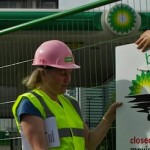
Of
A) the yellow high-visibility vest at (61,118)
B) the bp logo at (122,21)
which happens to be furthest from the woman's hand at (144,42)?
the bp logo at (122,21)

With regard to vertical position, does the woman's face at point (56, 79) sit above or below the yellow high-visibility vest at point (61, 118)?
above

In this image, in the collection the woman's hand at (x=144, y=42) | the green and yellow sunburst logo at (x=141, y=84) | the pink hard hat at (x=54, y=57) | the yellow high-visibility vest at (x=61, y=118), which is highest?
the woman's hand at (x=144, y=42)

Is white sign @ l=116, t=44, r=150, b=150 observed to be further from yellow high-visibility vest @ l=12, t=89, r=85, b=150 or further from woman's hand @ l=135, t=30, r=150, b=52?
yellow high-visibility vest @ l=12, t=89, r=85, b=150

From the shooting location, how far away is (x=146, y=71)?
309 centimetres

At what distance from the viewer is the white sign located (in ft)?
10.1

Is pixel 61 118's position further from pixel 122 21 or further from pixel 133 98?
pixel 122 21

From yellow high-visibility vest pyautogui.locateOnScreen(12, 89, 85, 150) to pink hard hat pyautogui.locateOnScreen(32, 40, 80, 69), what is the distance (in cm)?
17

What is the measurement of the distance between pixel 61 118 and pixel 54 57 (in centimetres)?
33

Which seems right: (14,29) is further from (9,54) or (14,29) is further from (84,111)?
(9,54)

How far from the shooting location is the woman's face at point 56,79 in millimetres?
2805

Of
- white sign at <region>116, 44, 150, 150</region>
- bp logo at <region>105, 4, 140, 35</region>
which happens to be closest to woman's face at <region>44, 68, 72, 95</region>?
white sign at <region>116, 44, 150, 150</region>

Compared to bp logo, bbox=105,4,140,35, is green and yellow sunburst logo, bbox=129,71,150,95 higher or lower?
lower

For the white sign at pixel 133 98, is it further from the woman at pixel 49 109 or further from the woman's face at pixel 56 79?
the woman's face at pixel 56 79

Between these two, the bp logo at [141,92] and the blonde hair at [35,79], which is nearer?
the blonde hair at [35,79]
